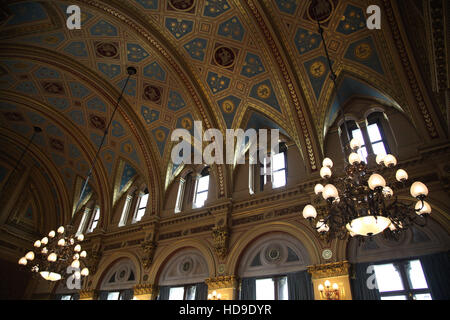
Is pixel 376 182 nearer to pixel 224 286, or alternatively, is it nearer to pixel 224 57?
pixel 224 286

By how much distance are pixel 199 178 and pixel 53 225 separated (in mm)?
9574

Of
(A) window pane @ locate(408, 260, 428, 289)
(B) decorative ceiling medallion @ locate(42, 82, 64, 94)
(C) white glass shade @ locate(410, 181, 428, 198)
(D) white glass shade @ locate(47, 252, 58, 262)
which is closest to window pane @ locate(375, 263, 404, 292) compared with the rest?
(A) window pane @ locate(408, 260, 428, 289)

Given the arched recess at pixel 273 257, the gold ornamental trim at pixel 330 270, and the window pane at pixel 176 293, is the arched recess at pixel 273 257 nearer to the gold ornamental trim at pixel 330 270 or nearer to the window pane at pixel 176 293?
the gold ornamental trim at pixel 330 270

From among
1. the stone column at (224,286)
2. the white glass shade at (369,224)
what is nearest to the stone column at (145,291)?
the stone column at (224,286)

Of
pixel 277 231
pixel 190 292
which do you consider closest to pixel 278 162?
pixel 277 231

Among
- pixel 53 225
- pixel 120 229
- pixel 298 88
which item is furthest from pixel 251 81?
pixel 53 225

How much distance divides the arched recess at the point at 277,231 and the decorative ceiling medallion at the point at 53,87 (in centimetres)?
993

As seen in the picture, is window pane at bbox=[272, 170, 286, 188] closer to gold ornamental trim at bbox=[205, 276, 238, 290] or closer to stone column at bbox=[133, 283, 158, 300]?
gold ornamental trim at bbox=[205, 276, 238, 290]

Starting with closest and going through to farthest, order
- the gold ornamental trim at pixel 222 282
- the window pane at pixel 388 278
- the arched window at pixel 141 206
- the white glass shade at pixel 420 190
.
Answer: the white glass shade at pixel 420 190 < the window pane at pixel 388 278 < the gold ornamental trim at pixel 222 282 < the arched window at pixel 141 206

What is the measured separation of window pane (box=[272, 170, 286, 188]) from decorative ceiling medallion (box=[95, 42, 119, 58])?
7414mm

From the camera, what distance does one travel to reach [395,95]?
28.1 feet

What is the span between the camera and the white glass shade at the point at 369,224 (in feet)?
15.0
